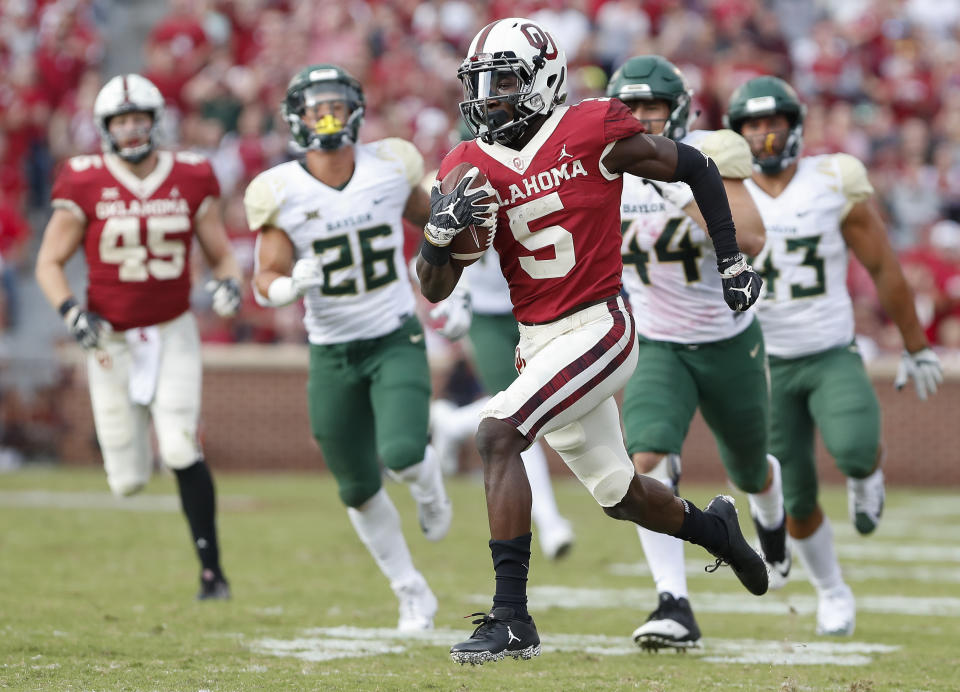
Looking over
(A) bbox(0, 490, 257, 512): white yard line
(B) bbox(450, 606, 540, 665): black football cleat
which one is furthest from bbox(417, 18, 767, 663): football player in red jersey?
(A) bbox(0, 490, 257, 512): white yard line

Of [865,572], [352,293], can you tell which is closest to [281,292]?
[352,293]

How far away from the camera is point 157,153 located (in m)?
6.57

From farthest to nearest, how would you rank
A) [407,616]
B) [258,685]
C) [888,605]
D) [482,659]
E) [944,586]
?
1. [944,586]
2. [888,605]
3. [407,616]
4. [258,685]
5. [482,659]

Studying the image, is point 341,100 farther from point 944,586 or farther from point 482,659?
point 944,586

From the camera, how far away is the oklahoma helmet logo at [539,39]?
14.0 ft

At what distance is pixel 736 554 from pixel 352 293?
1.96 metres

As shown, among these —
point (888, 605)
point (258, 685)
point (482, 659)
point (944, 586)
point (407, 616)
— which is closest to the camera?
point (482, 659)

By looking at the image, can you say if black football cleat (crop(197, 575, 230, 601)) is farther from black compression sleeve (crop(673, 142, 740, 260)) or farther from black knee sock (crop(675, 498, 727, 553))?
black compression sleeve (crop(673, 142, 740, 260))

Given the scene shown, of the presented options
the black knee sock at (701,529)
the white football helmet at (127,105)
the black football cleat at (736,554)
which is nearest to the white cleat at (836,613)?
the black football cleat at (736,554)

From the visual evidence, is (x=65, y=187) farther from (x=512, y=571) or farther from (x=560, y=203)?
(x=512, y=571)

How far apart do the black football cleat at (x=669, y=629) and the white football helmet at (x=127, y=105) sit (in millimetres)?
3125

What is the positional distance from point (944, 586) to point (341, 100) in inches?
147

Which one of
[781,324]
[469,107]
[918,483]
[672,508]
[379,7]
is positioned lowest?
[918,483]

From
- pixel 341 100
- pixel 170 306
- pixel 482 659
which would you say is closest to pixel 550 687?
pixel 482 659
